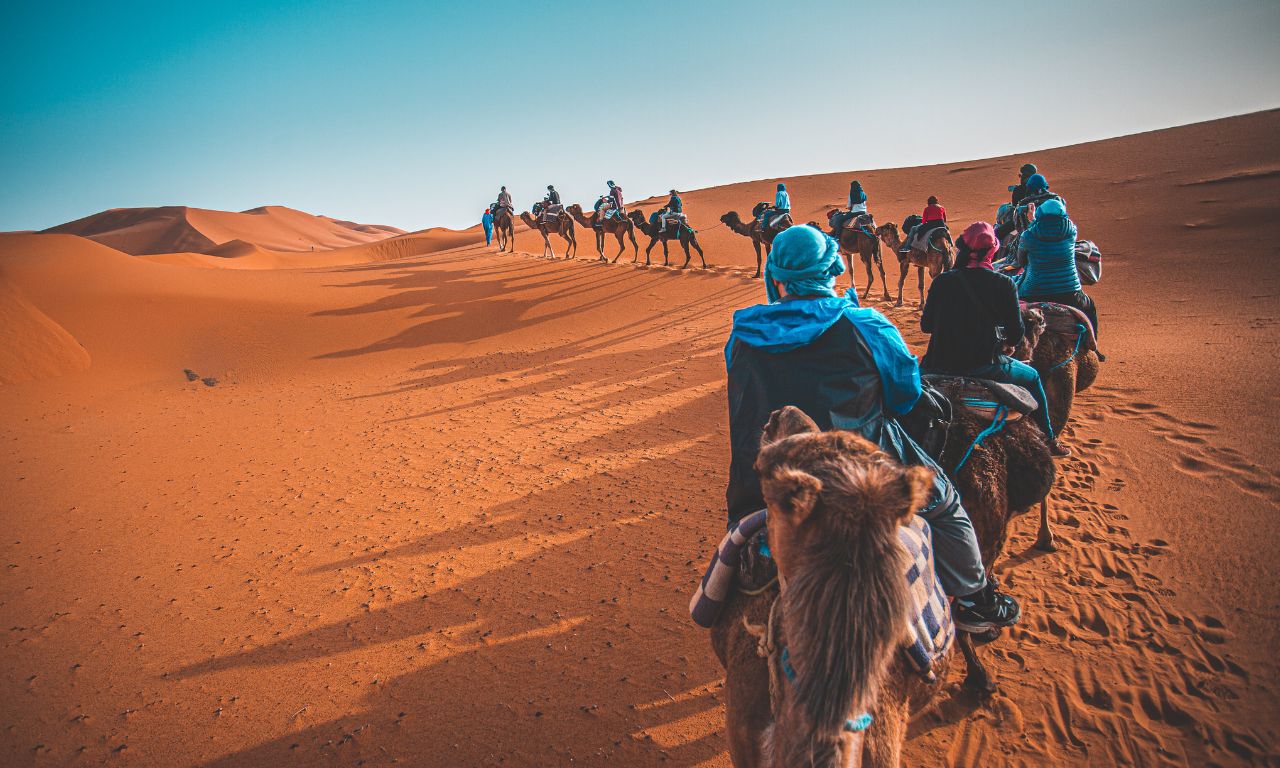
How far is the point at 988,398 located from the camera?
381 cm

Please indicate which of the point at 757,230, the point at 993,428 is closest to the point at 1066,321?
the point at 993,428

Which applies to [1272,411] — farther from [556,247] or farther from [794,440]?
[556,247]

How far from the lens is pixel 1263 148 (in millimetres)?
27625

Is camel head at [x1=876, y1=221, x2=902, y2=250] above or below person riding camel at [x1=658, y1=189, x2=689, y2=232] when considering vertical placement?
below

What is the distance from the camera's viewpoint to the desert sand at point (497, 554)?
3.74m

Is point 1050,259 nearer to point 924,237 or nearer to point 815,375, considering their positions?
point 815,375

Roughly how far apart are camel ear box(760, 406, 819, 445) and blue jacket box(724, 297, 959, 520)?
1.23 feet

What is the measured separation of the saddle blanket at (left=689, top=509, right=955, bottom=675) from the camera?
1.82 m

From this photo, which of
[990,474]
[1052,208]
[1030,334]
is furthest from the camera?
[1052,208]

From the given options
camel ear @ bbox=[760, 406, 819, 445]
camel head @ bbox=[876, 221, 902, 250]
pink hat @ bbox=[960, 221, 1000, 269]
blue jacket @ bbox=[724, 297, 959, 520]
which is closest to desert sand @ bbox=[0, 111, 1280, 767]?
blue jacket @ bbox=[724, 297, 959, 520]

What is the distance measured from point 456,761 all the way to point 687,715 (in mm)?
1446

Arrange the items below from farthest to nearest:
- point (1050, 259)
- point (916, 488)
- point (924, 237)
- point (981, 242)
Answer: point (924, 237)
point (1050, 259)
point (981, 242)
point (916, 488)

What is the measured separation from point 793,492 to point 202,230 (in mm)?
96260

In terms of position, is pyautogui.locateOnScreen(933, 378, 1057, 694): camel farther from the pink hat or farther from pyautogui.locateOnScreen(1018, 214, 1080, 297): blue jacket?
pyautogui.locateOnScreen(1018, 214, 1080, 297): blue jacket
